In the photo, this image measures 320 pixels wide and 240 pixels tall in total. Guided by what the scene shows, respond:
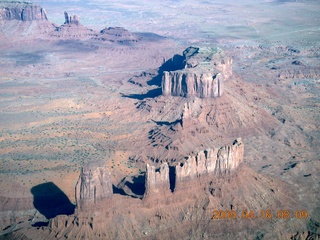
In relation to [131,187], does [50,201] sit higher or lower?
lower

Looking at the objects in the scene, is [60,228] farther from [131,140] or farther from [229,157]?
[131,140]

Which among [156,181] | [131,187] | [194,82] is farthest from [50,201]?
[194,82]

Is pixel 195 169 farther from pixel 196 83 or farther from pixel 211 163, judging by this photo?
pixel 196 83

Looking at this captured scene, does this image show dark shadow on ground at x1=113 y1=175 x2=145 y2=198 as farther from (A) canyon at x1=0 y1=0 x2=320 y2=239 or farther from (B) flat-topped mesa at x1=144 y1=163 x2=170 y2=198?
(B) flat-topped mesa at x1=144 y1=163 x2=170 y2=198

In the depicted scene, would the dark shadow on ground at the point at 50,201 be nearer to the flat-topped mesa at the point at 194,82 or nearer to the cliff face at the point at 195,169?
the cliff face at the point at 195,169

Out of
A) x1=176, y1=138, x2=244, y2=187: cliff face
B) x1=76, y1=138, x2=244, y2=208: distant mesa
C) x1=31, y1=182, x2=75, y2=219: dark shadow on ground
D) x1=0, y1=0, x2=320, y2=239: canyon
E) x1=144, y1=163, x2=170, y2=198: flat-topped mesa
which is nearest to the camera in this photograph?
x1=76, y1=138, x2=244, y2=208: distant mesa

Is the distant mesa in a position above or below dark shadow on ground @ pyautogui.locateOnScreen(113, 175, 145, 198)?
above
